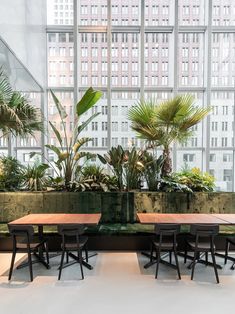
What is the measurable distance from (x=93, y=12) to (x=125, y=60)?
170 cm

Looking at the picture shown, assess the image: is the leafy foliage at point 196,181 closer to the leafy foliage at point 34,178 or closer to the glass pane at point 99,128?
the glass pane at point 99,128

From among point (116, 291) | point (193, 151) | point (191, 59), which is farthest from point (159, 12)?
point (116, 291)

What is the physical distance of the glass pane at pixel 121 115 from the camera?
701 centimetres

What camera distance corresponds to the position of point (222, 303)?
2.76 meters

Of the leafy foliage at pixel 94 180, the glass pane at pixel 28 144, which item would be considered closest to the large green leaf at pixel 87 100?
the leafy foliage at pixel 94 180

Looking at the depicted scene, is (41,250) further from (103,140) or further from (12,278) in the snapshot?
(103,140)

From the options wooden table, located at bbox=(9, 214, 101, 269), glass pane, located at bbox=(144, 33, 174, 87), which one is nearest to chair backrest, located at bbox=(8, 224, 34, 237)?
wooden table, located at bbox=(9, 214, 101, 269)

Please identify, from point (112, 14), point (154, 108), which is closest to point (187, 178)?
point (154, 108)

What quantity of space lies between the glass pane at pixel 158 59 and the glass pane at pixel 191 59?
1.07 feet

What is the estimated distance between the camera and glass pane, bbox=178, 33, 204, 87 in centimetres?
704

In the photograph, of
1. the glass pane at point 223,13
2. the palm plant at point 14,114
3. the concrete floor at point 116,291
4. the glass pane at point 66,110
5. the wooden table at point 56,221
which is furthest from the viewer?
the glass pane at point 66,110

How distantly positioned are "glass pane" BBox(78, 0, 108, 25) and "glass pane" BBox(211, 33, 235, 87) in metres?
3.40

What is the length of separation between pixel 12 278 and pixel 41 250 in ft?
1.98

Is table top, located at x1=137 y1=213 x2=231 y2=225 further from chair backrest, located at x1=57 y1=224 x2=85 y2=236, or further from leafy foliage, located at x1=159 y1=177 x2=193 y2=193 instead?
leafy foliage, located at x1=159 y1=177 x2=193 y2=193
